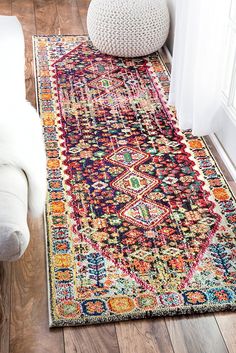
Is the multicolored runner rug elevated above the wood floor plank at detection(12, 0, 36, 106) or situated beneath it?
situated beneath

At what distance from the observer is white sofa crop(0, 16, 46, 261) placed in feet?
4.92

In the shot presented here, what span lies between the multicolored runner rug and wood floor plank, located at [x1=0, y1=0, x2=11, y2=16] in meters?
0.97

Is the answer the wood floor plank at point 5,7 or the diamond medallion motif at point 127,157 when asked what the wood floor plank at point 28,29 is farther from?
the diamond medallion motif at point 127,157

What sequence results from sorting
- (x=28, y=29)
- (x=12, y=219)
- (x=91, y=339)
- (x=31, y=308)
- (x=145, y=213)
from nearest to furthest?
(x=12, y=219), (x=91, y=339), (x=31, y=308), (x=145, y=213), (x=28, y=29)

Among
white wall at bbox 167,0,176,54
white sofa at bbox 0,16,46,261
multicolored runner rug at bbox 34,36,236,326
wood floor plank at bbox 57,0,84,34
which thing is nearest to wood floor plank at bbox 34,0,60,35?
wood floor plank at bbox 57,0,84,34

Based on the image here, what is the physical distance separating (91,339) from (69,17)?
288cm

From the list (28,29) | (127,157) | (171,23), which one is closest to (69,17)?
(28,29)

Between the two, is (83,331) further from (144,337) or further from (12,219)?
(12,219)

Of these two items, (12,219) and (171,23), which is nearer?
(12,219)

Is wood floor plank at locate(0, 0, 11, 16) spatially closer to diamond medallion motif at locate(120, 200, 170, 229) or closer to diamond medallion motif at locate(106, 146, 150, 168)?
diamond medallion motif at locate(106, 146, 150, 168)

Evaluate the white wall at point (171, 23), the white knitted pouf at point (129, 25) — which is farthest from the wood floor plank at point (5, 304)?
the white wall at point (171, 23)

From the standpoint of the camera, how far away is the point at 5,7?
4367 millimetres

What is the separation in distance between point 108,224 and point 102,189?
0.78 feet

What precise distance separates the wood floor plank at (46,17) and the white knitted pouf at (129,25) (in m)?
0.54
